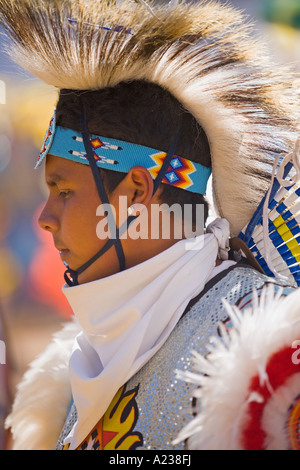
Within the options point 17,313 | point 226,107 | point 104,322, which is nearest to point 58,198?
point 104,322

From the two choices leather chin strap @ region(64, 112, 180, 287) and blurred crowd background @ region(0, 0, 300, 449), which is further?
blurred crowd background @ region(0, 0, 300, 449)

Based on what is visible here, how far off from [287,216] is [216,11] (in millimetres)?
701

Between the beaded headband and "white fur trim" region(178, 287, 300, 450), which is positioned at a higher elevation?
the beaded headband

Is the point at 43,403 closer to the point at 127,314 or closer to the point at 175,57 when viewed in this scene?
the point at 127,314

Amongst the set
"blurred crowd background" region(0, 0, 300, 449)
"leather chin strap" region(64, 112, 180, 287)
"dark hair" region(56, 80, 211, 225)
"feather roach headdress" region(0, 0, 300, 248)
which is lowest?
"blurred crowd background" region(0, 0, 300, 449)

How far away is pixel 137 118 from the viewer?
1.78 m

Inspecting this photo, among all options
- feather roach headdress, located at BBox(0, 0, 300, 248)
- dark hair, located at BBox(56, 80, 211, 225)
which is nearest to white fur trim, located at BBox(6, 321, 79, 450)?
dark hair, located at BBox(56, 80, 211, 225)

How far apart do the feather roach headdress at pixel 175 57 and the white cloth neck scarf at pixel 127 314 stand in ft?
1.34

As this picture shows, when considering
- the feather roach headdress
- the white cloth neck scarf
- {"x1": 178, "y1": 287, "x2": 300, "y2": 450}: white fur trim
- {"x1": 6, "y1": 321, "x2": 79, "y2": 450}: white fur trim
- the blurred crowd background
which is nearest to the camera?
{"x1": 178, "y1": 287, "x2": 300, "y2": 450}: white fur trim

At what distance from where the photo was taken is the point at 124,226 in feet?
5.85

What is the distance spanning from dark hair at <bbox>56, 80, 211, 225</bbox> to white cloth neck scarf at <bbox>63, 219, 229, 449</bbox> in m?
0.22

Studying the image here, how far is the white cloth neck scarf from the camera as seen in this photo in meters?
1.65

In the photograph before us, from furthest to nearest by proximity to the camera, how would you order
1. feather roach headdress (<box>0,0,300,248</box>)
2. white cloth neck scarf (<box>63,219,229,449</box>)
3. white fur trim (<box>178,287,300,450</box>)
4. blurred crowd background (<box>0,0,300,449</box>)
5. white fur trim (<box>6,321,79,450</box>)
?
blurred crowd background (<box>0,0,300,449</box>) < white fur trim (<box>6,321,79,450</box>) < feather roach headdress (<box>0,0,300,248</box>) < white cloth neck scarf (<box>63,219,229,449</box>) < white fur trim (<box>178,287,300,450</box>)

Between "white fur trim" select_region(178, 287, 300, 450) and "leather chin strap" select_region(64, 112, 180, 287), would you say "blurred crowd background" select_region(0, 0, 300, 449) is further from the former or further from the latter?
"white fur trim" select_region(178, 287, 300, 450)
